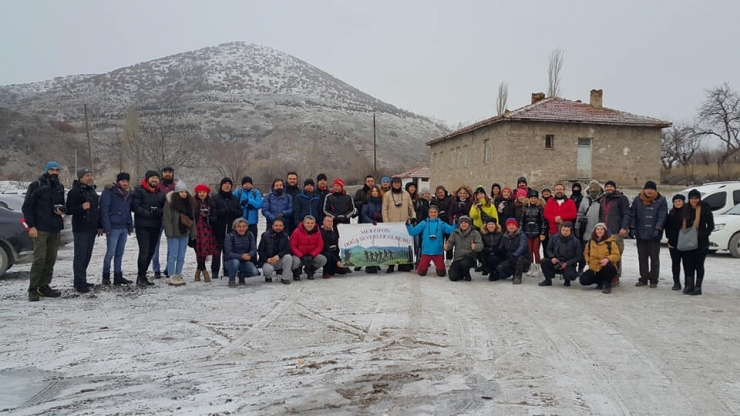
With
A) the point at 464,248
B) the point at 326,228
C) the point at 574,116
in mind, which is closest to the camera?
the point at 464,248

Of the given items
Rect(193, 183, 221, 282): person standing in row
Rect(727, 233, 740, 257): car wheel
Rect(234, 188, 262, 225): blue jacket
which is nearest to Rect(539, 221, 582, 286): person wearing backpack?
Rect(234, 188, 262, 225): blue jacket

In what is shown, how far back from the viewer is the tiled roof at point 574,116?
28.4 meters

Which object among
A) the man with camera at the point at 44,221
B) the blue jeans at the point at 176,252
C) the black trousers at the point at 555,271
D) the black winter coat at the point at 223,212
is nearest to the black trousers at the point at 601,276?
the black trousers at the point at 555,271

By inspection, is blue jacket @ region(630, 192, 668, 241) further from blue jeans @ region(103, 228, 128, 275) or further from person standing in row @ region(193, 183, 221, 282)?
blue jeans @ region(103, 228, 128, 275)

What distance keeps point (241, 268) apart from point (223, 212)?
1.19 meters

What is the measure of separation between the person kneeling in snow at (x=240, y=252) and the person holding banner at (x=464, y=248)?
3.69 metres

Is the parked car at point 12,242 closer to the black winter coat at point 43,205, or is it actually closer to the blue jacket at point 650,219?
the black winter coat at point 43,205

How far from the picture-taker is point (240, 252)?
9141 mm

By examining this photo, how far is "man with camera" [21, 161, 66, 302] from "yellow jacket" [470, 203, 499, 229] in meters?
7.41

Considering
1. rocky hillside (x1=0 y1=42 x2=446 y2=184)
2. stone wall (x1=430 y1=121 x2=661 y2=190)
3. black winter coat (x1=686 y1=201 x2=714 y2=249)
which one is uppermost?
rocky hillside (x1=0 y1=42 x2=446 y2=184)

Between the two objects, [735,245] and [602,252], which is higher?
[602,252]

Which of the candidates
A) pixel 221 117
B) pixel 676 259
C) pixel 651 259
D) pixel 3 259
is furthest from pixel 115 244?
pixel 221 117

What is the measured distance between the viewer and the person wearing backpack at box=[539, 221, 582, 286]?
900cm

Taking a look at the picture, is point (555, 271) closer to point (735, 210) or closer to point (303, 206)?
point (303, 206)
